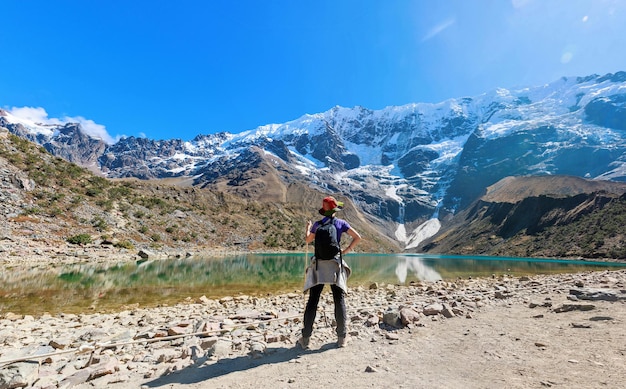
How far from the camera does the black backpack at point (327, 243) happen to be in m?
7.32

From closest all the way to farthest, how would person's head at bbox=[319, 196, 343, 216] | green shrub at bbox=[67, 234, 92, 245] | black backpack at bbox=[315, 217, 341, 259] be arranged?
black backpack at bbox=[315, 217, 341, 259]
person's head at bbox=[319, 196, 343, 216]
green shrub at bbox=[67, 234, 92, 245]

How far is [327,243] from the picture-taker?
7.32 metres

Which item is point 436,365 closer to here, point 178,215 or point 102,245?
point 102,245

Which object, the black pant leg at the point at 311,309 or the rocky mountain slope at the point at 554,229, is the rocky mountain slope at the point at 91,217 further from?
the rocky mountain slope at the point at 554,229

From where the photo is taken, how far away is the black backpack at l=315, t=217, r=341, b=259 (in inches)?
288

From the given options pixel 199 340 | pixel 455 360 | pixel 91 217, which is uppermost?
pixel 91 217

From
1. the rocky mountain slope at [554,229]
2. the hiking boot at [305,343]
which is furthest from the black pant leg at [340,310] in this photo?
the rocky mountain slope at [554,229]

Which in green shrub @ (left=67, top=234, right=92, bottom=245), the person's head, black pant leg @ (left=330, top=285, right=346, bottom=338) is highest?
the person's head

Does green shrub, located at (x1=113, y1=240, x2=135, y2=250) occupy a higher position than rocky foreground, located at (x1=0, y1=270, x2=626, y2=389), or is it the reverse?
green shrub, located at (x1=113, y1=240, x2=135, y2=250)

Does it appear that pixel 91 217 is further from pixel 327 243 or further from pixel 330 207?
pixel 327 243

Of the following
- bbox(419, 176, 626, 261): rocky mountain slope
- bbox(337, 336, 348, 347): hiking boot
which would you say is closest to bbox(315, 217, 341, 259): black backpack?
bbox(337, 336, 348, 347): hiking boot

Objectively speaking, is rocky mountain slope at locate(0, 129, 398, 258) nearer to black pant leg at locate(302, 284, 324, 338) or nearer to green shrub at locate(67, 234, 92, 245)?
green shrub at locate(67, 234, 92, 245)

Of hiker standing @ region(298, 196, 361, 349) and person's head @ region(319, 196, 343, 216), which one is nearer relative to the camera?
hiker standing @ region(298, 196, 361, 349)

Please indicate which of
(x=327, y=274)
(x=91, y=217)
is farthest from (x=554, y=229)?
(x=91, y=217)
